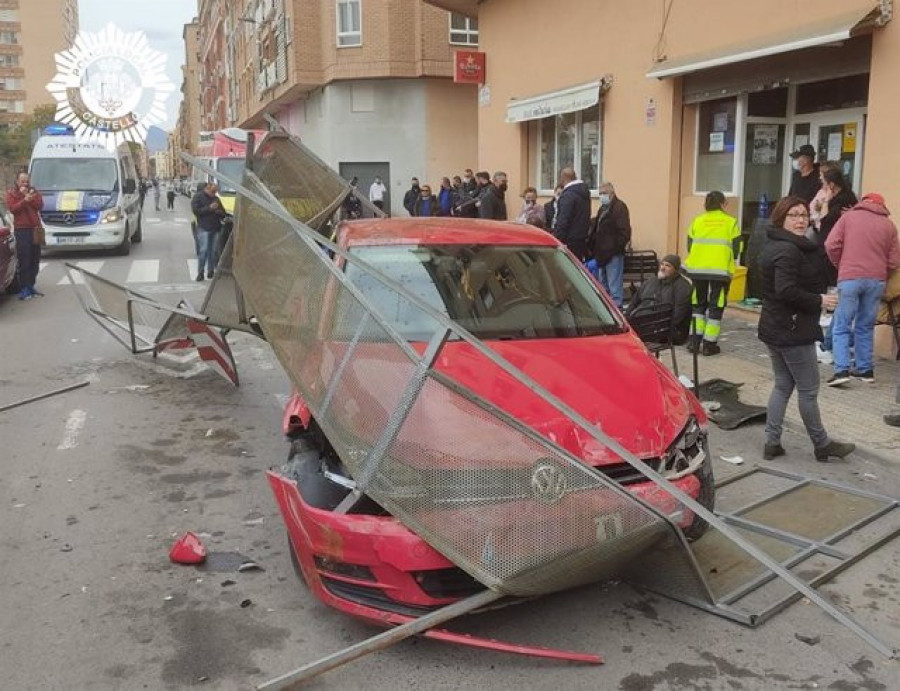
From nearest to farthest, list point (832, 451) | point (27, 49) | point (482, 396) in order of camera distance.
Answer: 1. point (482, 396)
2. point (832, 451)
3. point (27, 49)

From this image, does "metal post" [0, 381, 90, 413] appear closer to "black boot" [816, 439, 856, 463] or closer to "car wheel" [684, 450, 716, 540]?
"car wheel" [684, 450, 716, 540]

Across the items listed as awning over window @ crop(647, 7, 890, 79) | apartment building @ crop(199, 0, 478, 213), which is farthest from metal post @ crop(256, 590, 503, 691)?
apartment building @ crop(199, 0, 478, 213)

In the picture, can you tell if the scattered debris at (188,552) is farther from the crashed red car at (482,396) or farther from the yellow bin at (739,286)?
the yellow bin at (739,286)

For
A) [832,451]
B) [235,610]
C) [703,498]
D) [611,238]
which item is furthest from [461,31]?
[235,610]

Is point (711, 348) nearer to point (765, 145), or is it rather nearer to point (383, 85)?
point (765, 145)

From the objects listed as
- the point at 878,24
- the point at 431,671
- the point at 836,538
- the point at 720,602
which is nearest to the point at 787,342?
the point at 836,538

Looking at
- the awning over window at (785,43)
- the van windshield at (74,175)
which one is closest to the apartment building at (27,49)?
the van windshield at (74,175)

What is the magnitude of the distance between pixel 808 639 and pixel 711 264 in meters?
5.94

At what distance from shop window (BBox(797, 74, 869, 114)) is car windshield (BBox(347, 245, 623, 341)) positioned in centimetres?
603

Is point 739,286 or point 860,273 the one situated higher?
point 860,273

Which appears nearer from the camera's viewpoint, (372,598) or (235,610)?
(372,598)

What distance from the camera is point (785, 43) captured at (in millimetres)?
9391

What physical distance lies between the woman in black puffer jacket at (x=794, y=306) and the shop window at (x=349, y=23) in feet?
87.0

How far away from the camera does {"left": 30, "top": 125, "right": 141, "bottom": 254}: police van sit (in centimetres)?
1884
